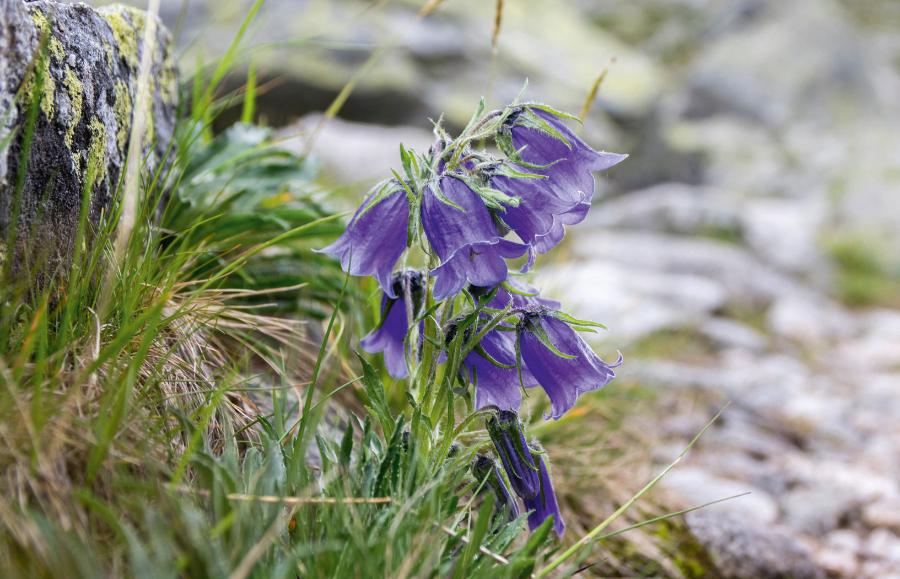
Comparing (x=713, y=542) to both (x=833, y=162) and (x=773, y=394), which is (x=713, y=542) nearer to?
(x=773, y=394)

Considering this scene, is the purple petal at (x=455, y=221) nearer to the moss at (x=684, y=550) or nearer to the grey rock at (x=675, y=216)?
the moss at (x=684, y=550)

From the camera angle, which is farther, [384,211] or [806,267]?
[806,267]

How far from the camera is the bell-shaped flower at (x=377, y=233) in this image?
1555mm

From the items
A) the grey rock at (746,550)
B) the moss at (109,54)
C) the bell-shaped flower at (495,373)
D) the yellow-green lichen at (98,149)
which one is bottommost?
the grey rock at (746,550)

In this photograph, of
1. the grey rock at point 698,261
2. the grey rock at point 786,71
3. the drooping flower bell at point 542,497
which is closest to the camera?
the drooping flower bell at point 542,497

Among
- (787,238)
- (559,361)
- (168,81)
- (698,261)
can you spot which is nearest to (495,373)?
(559,361)

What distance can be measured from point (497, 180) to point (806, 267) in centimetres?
846

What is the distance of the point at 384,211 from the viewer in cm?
156

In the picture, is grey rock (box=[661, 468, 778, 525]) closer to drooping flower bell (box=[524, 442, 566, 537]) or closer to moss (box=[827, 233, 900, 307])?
drooping flower bell (box=[524, 442, 566, 537])

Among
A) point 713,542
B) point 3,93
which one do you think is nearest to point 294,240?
point 3,93

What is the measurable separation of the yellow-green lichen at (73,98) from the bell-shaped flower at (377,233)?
60cm

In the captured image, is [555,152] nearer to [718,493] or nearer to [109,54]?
[109,54]

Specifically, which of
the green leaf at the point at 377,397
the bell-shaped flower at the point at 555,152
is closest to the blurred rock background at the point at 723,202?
the bell-shaped flower at the point at 555,152

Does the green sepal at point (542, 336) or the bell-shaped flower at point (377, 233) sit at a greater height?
the bell-shaped flower at point (377, 233)
